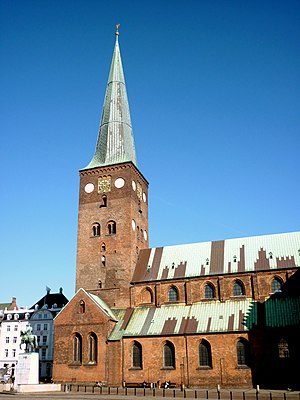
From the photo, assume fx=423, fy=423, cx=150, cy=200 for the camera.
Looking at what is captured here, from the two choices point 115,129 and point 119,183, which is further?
point 115,129

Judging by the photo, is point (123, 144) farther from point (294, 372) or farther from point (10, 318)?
point (10, 318)

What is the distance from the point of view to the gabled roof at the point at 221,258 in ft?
148

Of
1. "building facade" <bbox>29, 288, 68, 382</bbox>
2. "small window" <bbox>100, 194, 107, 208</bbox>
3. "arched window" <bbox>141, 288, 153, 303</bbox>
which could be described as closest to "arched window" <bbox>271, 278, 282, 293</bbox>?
"arched window" <bbox>141, 288, 153, 303</bbox>

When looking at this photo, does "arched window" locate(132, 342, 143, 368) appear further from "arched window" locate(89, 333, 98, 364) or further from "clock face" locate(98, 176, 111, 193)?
"clock face" locate(98, 176, 111, 193)

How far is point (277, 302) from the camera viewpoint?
139 ft

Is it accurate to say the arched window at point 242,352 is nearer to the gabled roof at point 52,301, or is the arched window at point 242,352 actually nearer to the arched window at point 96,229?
the arched window at point 96,229

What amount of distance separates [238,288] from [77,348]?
59.7 feet

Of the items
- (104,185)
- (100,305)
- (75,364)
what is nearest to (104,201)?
(104,185)

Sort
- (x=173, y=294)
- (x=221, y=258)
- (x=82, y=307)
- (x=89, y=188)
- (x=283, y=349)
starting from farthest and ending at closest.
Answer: (x=89, y=188), (x=221, y=258), (x=173, y=294), (x=82, y=307), (x=283, y=349)

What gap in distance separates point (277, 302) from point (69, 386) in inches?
864

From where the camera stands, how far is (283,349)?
127 ft

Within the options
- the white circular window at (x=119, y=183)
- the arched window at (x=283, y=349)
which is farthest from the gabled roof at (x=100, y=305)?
the arched window at (x=283, y=349)

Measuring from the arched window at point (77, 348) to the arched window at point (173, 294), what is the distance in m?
10.7

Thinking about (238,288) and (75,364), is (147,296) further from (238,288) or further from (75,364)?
(75,364)
